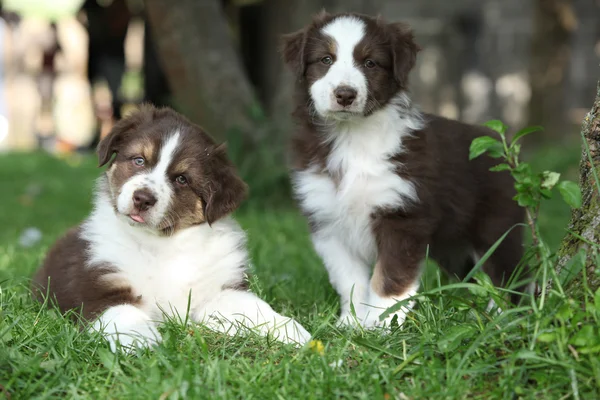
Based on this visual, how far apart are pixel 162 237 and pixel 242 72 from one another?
15.7 ft

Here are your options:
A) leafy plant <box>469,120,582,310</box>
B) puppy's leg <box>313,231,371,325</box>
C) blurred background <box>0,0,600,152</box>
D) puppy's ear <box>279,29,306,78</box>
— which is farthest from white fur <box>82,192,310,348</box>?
blurred background <box>0,0,600,152</box>

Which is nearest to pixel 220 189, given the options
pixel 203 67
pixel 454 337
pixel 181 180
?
pixel 181 180

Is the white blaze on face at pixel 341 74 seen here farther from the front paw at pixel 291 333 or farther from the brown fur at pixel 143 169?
the front paw at pixel 291 333

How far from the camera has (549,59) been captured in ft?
44.3

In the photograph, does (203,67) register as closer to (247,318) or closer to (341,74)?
(341,74)

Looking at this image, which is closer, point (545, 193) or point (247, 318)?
point (545, 193)

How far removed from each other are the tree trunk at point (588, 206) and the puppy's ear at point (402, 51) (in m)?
1.07

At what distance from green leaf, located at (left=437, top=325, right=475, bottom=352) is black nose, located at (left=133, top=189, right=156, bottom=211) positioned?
1372 mm

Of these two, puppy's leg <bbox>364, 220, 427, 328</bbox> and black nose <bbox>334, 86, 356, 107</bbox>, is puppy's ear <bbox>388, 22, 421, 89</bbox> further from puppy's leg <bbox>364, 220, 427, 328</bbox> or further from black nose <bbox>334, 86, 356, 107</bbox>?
puppy's leg <bbox>364, 220, 427, 328</bbox>

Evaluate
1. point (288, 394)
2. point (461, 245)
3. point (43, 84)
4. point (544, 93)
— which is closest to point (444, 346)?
point (288, 394)

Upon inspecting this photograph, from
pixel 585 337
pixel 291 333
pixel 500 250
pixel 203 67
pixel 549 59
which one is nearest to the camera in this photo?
pixel 585 337

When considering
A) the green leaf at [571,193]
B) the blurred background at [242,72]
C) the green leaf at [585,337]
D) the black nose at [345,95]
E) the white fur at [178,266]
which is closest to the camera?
the green leaf at [585,337]

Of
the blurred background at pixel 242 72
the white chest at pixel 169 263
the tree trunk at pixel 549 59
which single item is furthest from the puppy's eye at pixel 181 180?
the tree trunk at pixel 549 59

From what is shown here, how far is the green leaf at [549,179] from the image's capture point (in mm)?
2881
